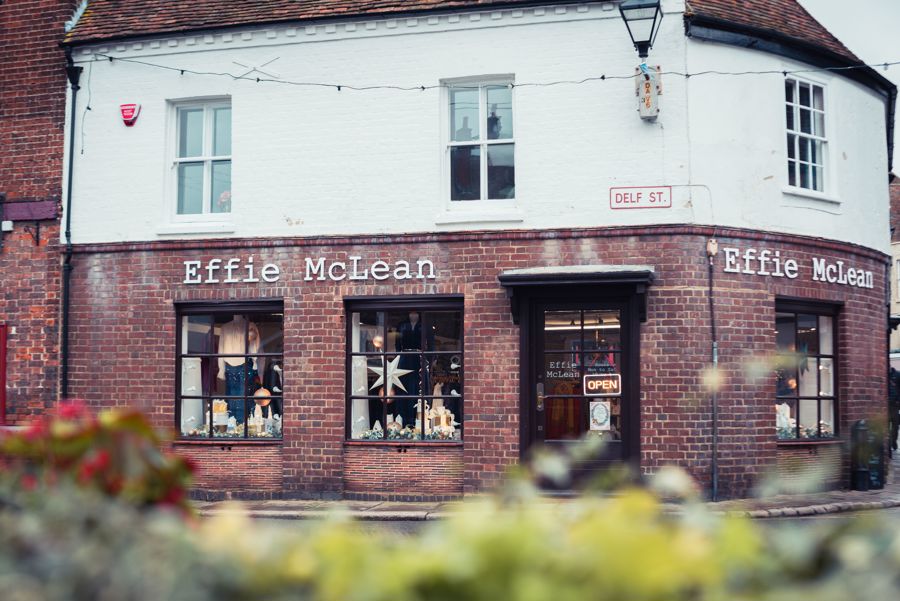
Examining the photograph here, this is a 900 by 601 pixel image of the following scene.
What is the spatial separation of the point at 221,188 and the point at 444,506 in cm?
529

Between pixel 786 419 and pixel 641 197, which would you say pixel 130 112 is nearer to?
pixel 641 197

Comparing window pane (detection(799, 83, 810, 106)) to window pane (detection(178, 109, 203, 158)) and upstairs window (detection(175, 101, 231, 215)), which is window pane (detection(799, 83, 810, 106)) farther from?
window pane (detection(178, 109, 203, 158))

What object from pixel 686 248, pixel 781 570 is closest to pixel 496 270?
pixel 686 248

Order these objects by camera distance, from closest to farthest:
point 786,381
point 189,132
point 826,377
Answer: point 786,381 < point 826,377 < point 189,132

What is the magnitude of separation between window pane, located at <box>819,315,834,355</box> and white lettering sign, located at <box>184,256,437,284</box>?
536 cm

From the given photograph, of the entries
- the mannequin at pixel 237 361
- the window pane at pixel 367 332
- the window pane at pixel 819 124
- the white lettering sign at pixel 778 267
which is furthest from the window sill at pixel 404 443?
the window pane at pixel 819 124

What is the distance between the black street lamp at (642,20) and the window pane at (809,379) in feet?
15.8

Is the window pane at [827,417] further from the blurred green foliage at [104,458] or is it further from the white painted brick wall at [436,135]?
the blurred green foliage at [104,458]

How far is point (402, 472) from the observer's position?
44.3 ft

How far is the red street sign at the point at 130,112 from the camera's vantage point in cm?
1450

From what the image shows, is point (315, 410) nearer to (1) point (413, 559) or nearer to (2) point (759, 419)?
(2) point (759, 419)

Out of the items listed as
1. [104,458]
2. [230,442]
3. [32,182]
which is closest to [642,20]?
[230,442]

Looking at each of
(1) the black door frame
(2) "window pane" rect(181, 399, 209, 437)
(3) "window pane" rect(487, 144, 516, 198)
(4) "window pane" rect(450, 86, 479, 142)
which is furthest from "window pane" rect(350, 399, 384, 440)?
(4) "window pane" rect(450, 86, 479, 142)

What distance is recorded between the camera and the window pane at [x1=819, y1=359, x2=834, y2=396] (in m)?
14.5
